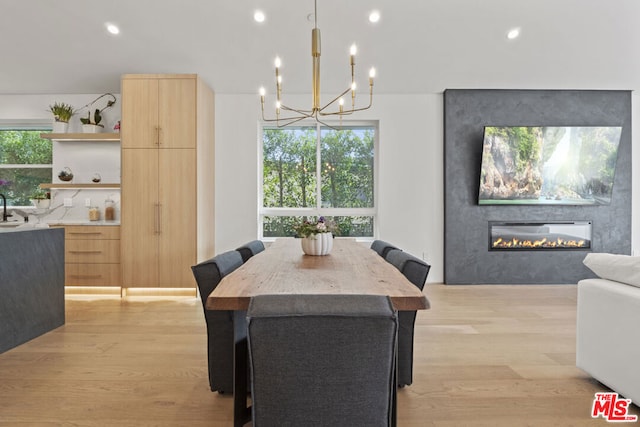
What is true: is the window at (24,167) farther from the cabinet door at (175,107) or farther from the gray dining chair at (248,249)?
the gray dining chair at (248,249)

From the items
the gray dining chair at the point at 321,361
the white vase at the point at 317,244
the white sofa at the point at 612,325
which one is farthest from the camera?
the white vase at the point at 317,244

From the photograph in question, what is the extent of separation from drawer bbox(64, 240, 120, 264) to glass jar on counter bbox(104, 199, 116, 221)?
480 mm

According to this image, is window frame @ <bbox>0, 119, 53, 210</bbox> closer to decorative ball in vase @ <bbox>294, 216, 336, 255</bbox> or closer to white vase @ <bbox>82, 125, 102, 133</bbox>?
white vase @ <bbox>82, 125, 102, 133</bbox>

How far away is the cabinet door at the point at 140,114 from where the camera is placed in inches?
164

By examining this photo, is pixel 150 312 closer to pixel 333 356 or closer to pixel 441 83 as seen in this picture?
pixel 333 356

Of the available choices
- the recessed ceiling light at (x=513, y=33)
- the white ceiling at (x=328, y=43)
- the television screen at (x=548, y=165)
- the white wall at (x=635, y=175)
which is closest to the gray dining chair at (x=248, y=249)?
the white ceiling at (x=328, y=43)

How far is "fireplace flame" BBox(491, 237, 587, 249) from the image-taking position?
4.83m

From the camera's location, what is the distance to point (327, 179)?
506 cm

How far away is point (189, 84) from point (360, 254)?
3.00m

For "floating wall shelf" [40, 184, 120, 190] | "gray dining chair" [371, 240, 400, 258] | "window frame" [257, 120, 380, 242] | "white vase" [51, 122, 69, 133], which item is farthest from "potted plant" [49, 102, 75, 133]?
"gray dining chair" [371, 240, 400, 258]

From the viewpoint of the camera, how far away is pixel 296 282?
4.95ft

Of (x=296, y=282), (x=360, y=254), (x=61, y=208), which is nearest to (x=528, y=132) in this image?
(x=360, y=254)

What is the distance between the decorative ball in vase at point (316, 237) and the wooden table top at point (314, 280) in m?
0.07

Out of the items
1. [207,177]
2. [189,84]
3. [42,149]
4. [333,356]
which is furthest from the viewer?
[42,149]
